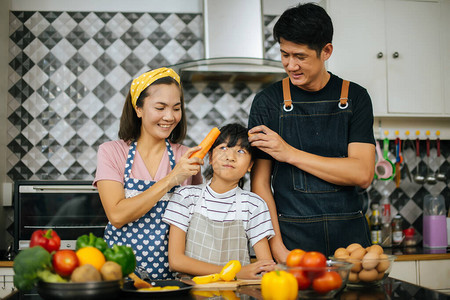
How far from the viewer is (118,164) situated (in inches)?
67.1

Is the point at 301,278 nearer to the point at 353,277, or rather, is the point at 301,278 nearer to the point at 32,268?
the point at 353,277

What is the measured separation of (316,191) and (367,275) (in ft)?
1.72

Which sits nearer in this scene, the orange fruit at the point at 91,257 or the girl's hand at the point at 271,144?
the orange fruit at the point at 91,257

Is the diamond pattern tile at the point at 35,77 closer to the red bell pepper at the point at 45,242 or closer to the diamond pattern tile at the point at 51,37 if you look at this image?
the diamond pattern tile at the point at 51,37

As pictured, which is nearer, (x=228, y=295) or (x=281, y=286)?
(x=281, y=286)

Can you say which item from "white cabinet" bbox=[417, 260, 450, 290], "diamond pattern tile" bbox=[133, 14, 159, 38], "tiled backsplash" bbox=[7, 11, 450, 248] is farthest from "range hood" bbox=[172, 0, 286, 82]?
"white cabinet" bbox=[417, 260, 450, 290]

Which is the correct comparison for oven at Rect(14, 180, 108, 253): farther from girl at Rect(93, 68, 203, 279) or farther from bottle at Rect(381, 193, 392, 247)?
bottle at Rect(381, 193, 392, 247)

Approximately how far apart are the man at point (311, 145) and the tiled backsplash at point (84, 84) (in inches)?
63.8

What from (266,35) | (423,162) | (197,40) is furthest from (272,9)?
(423,162)

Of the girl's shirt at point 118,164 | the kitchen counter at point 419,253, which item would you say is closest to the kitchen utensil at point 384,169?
the kitchen counter at point 419,253

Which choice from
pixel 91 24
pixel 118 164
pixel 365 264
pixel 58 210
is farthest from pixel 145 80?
pixel 91 24

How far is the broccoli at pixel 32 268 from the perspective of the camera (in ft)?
3.24

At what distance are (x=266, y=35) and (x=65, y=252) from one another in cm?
277

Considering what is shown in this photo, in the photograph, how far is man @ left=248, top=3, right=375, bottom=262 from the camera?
1.61 metres
